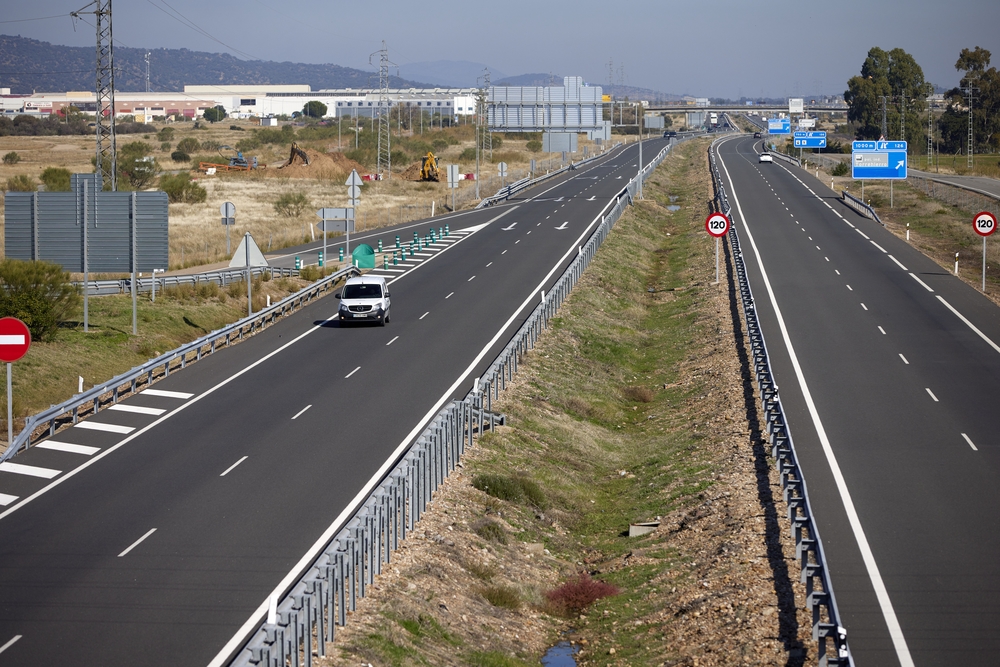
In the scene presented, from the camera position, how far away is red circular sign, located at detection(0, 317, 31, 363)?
19.4 m

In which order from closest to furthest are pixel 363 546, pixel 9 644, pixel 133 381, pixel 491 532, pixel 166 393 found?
pixel 9 644 → pixel 363 546 → pixel 491 532 → pixel 133 381 → pixel 166 393

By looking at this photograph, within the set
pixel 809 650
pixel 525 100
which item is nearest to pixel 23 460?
pixel 809 650

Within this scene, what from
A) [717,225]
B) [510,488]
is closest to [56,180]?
[717,225]

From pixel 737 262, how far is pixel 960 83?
126449mm

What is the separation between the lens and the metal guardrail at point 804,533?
11289mm

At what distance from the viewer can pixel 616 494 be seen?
21.1 m

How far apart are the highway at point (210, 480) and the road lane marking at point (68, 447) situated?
0.05 m

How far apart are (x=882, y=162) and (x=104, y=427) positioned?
194ft

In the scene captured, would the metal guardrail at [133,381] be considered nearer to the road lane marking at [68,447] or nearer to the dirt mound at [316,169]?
the road lane marking at [68,447]

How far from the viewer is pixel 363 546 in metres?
13.7

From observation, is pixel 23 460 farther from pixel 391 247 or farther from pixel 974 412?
pixel 391 247

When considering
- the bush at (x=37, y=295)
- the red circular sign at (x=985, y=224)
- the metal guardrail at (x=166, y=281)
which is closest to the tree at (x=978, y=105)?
the red circular sign at (x=985, y=224)

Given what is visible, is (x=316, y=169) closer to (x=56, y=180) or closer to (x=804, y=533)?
(x=56, y=180)

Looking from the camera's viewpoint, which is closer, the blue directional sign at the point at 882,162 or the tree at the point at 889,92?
the blue directional sign at the point at 882,162
